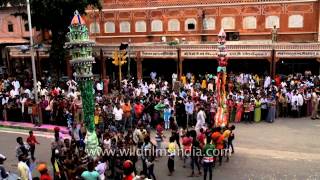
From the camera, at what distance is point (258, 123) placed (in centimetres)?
2136

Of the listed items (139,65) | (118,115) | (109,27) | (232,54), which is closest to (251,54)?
(232,54)

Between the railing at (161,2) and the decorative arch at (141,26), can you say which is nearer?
A: the railing at (161,2)

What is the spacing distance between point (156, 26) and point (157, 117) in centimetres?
2006

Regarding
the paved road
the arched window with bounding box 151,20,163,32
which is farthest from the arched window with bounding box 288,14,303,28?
the paved road

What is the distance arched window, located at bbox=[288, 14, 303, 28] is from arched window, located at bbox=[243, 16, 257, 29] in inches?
111

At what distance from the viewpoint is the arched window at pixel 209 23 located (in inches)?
1464

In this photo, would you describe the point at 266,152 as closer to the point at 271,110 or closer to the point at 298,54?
the point at 271,110

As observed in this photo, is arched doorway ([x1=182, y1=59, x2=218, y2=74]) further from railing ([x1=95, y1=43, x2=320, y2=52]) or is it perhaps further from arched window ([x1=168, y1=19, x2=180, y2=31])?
arched window ([x1=168, y1=19, x2=180, y2=31])

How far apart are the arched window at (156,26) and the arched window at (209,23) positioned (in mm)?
4230

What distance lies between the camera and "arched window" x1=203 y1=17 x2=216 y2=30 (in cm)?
3719

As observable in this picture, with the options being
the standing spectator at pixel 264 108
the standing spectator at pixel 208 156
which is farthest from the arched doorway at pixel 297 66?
the standing spectator at pixel 208 156

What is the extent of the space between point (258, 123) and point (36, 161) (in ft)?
35.9

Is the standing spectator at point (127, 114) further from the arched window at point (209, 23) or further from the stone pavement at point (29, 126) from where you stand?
the arched window at point (209, 23)

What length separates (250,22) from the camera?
118 ft
